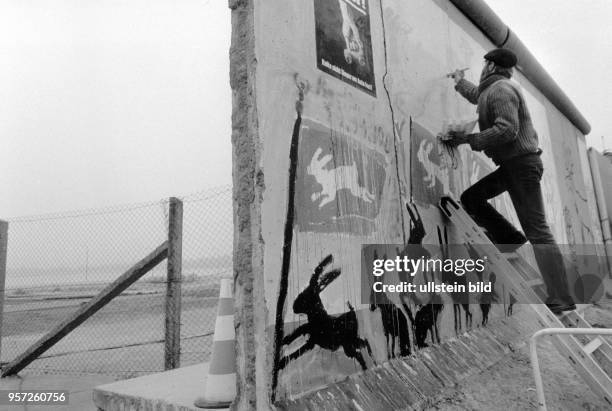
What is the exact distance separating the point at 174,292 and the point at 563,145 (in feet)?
28.7

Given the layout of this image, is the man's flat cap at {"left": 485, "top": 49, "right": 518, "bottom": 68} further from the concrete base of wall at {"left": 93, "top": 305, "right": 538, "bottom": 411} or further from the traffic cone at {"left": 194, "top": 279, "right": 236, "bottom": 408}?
the traffic cone at {"left": 194, "top": 279, "right": 236, "bottom": 408}

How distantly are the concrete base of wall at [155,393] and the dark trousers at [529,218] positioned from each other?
102 inches

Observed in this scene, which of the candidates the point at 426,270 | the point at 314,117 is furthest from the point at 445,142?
the point at 314,117

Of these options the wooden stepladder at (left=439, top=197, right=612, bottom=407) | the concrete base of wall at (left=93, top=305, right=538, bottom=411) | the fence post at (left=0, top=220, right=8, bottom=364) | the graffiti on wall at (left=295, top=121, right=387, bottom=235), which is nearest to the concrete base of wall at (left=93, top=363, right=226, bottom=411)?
the concrete base of wall at (left=93, top=305, right=538, bottom=411)

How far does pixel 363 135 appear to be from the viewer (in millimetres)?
2771

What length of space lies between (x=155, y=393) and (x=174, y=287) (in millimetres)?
1647

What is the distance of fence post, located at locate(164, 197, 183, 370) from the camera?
389 centimetres

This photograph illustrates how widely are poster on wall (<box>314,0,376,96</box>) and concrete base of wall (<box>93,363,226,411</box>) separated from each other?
198 cm

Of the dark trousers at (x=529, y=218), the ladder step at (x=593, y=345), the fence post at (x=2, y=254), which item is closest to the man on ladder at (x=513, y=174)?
the dark trousers at (x=529, y=218)

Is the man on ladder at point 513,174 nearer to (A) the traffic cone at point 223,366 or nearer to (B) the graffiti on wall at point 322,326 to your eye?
(B) the graffiti on wall at point 322,326

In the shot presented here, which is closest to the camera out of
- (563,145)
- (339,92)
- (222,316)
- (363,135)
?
(222,316)

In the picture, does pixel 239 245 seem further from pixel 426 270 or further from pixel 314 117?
pixel 426 270

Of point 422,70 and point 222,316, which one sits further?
point 422,70

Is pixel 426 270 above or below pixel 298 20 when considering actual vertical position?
below
